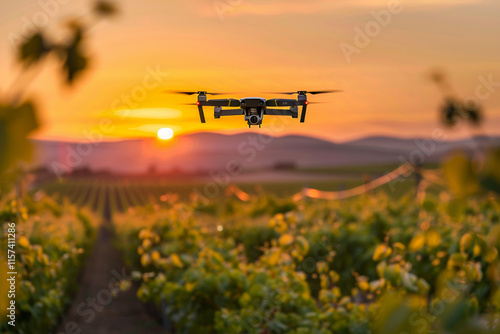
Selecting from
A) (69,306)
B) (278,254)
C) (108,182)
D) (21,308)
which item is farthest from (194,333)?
(108,182)

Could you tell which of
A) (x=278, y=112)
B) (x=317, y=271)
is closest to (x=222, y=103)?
(x=278, y=112)

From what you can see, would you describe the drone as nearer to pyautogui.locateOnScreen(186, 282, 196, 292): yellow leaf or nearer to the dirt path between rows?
pyautogui.locateOnScreen(186, 282, 196, 292): yellow leaf

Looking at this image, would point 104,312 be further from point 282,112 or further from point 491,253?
point 491,253

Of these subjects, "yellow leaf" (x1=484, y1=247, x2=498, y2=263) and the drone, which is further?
the drone

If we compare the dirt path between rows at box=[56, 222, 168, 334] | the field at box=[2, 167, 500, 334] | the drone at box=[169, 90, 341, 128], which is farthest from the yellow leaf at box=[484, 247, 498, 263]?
the dirt path between rows at box=[56, 222, 168, 334]

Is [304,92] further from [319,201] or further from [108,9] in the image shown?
[319,201]

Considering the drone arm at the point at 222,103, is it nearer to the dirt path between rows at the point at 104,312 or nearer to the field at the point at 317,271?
the field at the point at 317,271
